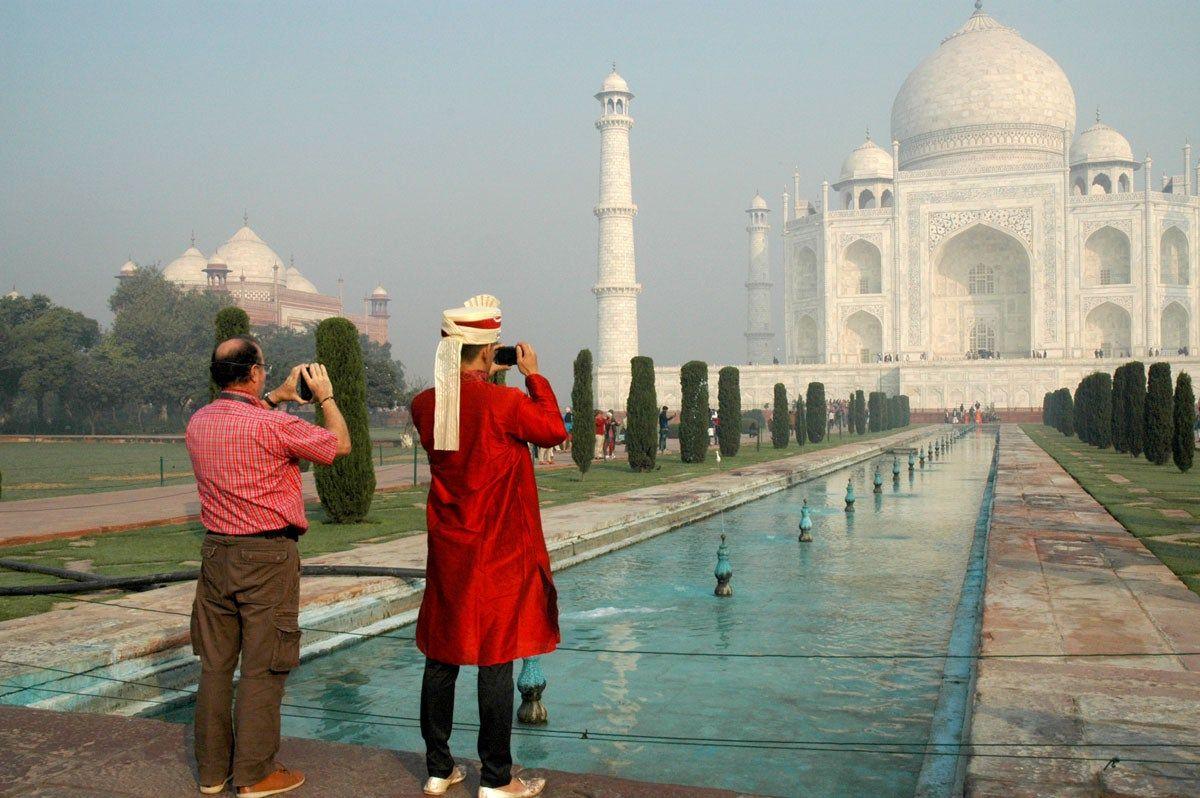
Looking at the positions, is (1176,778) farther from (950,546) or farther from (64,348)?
(64,348)

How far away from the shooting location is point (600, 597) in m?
6.17

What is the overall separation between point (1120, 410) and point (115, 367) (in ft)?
98.8

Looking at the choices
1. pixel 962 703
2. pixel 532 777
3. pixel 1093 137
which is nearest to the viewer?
pixel 532 777

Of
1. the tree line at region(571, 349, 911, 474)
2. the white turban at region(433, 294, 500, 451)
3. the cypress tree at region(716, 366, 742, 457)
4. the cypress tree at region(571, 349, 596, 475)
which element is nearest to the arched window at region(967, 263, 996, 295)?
the tree line at region(571, 349, 911, 474)

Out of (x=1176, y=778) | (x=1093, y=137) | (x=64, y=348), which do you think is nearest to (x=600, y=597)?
(x=1176, y=778)

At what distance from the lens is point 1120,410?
1991cm

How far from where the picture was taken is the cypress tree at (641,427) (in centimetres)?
1625

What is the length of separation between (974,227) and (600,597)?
47.2 meters

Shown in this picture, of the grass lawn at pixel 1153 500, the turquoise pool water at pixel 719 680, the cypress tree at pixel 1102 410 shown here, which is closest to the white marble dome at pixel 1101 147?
the cypress tree at pixel 1102 410

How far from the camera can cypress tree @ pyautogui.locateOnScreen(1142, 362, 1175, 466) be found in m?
15.9

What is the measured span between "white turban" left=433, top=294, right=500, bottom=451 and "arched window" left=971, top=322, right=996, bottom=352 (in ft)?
170

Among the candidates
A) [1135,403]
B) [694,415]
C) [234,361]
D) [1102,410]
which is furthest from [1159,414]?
[234,361]

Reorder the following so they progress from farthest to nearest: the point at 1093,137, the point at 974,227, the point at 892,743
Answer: the point at 1093,137
the point at 974,227
the point at 892,743

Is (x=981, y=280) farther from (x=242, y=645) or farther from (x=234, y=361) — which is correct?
(x=242, y=645)
